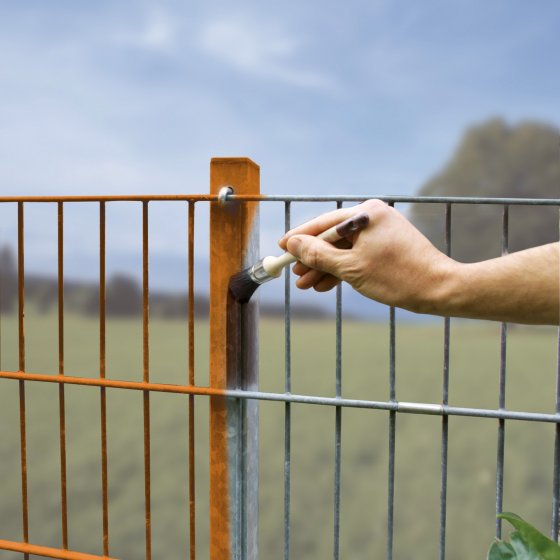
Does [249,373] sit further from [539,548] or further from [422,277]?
[539,548]

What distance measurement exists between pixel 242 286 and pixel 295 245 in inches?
10.7

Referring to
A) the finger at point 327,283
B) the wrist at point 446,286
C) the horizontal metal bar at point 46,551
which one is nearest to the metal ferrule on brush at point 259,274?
the finger at point 327,283

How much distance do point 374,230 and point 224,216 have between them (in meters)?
0.52

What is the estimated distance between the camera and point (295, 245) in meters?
1.45

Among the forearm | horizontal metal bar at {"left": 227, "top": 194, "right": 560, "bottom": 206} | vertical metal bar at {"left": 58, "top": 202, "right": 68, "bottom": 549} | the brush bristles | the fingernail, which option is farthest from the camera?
vertical metal bar at {"left": 58, "top": 202, "right": 68, "bottom": 549}

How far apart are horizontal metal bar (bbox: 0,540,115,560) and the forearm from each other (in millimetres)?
1310

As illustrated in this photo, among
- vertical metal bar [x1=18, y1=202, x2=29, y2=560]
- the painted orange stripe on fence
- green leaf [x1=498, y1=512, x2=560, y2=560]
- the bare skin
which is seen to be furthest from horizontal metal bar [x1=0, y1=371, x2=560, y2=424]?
green leaf [x1=498, y1=512, x2=560, y2=560]

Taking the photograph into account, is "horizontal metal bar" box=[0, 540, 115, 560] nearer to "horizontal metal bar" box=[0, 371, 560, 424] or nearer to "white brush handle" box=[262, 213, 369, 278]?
"horizontal metal bar" box=[0, 371, 560, 424]

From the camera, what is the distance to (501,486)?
1622 mm

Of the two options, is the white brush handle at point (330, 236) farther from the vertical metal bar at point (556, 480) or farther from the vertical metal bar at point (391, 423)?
the vertical metal bar at point (556, 480)

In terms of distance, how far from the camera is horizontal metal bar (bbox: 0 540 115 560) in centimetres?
189

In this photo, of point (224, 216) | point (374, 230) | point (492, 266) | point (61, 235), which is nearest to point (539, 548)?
point (492, 266)

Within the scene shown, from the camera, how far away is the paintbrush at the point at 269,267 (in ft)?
4.37

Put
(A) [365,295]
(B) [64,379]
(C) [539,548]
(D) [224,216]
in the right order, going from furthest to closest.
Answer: (B) [64,379]
(D) [224,216]
(A) [365,295]
(C) [539,548]
